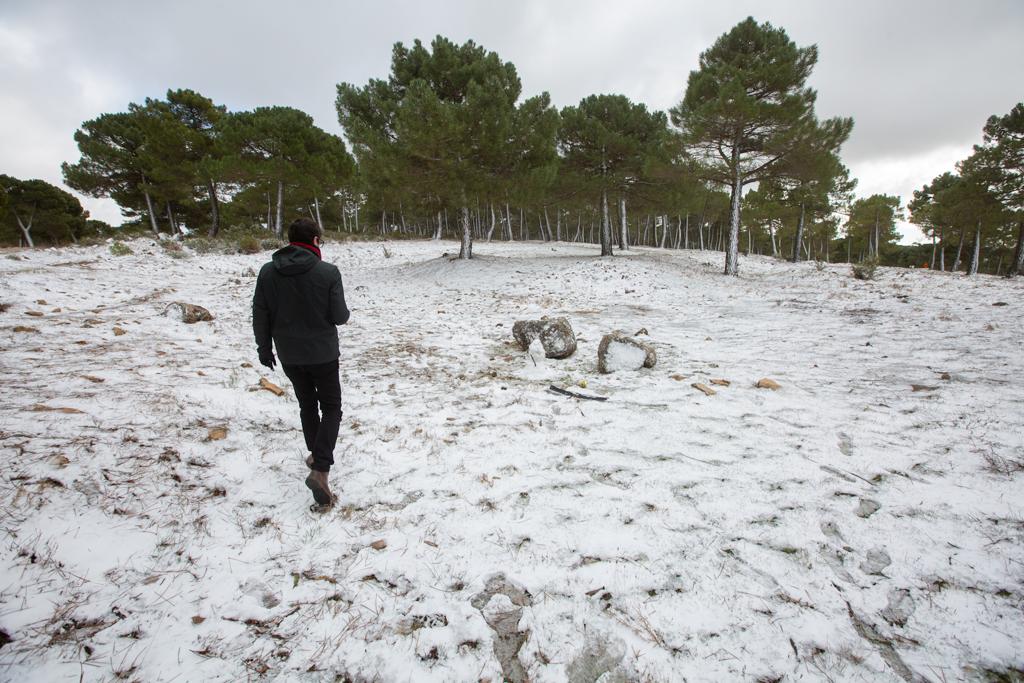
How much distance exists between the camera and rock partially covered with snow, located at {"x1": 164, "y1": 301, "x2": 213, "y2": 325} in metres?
6.58

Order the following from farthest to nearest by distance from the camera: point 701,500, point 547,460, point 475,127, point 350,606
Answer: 1. point 475,127
2. point 547,460
3. point 701,500
4. point 350,606

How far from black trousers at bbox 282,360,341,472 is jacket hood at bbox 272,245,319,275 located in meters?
0.67

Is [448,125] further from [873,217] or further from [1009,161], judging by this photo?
[873,217]

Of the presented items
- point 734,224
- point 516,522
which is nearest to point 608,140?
point 734,224

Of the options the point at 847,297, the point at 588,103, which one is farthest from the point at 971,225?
the point at 588,103

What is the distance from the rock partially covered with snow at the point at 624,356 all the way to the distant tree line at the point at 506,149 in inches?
399

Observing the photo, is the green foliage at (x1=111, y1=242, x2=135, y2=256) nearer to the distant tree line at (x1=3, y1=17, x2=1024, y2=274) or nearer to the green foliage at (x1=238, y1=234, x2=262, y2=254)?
the green foliage at (x1=238, y1=234, x2=262, y2=254)

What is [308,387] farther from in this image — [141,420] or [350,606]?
[141,420]

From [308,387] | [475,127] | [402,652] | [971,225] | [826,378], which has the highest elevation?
[475,127]

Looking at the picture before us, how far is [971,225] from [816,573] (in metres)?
30.9

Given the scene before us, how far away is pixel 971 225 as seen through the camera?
20625mm

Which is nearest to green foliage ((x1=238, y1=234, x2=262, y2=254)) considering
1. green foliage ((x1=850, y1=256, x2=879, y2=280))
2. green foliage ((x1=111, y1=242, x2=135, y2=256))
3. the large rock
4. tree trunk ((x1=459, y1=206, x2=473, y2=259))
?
green foliage ((x1=111, y1=242, x2=135, y2=256))

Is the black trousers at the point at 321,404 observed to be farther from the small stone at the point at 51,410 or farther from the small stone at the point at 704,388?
the small stone at the point at 704,388

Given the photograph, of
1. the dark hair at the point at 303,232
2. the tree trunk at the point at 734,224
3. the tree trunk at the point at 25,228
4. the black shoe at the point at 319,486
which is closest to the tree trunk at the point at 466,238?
the tree trunk at the point at 734,224
